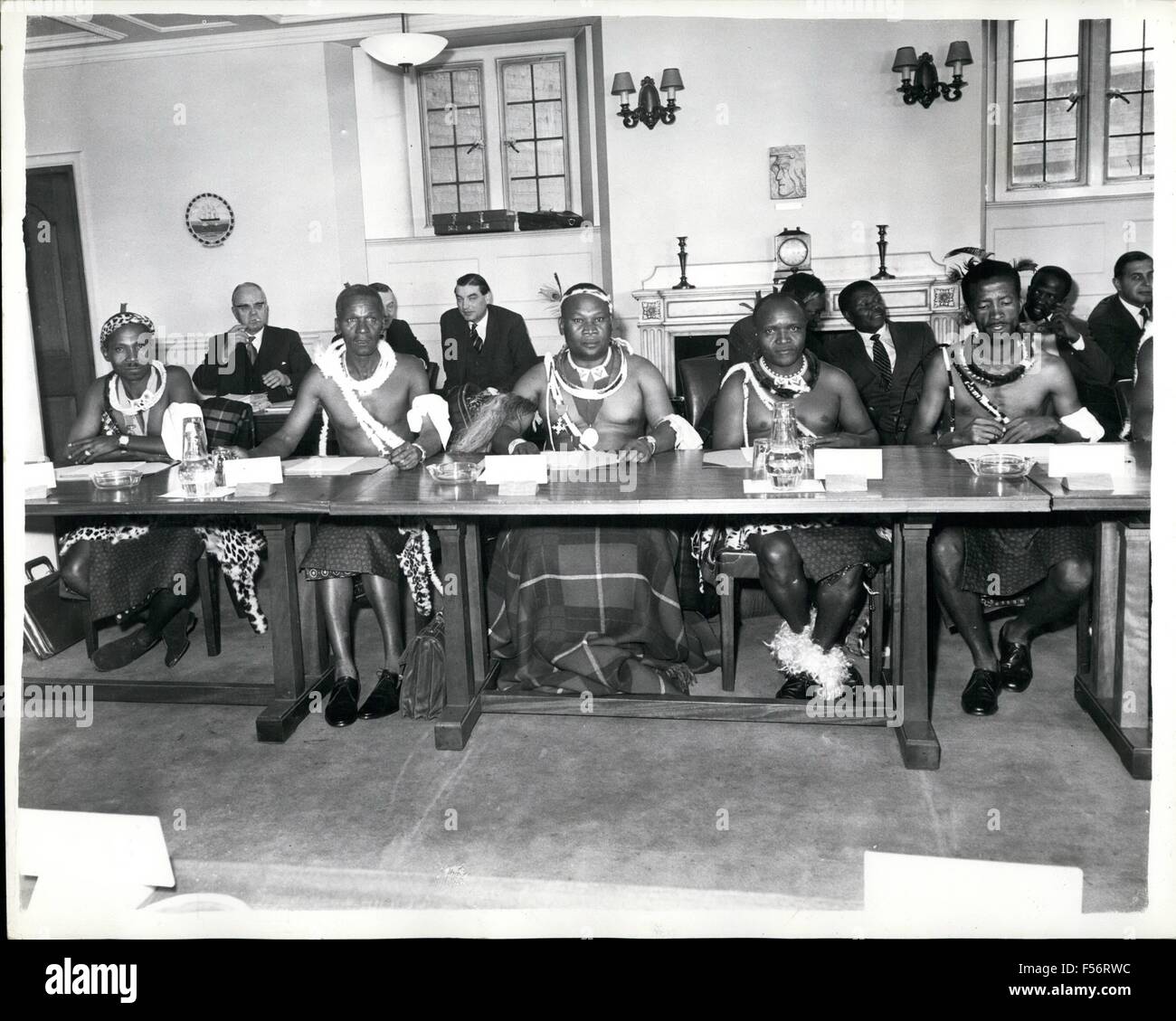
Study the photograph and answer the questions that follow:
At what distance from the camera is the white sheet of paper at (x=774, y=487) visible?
8.67ft

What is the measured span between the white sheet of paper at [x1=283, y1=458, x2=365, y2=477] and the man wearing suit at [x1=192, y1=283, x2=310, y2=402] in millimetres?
2889

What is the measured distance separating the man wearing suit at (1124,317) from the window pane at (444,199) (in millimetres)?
4594

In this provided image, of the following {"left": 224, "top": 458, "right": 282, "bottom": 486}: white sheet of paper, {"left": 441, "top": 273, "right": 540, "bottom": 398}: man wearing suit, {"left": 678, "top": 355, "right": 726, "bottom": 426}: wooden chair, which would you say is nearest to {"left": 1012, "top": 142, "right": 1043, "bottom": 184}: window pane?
{"left": 441, "top": 273, "right": 540, "bottom": 398}: man wearing suit

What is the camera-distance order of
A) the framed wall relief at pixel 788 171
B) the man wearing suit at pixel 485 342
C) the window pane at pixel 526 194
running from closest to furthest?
1. the man wearing suit at pixel 485 342
2. the framed wall relief at pixel 788 171
3. the window pane at pixel 526 194

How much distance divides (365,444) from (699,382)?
1552 millimetres

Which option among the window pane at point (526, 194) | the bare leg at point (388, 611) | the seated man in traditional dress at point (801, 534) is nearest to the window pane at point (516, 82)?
the window pane at point (526, 194)

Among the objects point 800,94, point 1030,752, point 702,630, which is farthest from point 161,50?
point 1030,752

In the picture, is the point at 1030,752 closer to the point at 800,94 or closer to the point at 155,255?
the point at 800,94

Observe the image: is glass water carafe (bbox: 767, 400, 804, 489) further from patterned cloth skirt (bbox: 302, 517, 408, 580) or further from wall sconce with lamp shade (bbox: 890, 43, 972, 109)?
wall sconce with lamp shade (bbox: 890, 43, 972, 109)

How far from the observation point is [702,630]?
3699mm

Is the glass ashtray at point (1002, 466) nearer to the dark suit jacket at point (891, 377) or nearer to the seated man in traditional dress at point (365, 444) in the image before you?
the dark suit jacket at point (891, 377)

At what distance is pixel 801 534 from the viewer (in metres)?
3.17
